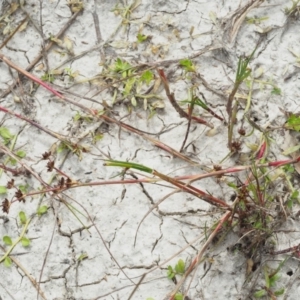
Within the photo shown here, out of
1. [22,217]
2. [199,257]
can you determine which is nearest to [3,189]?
[22,217]

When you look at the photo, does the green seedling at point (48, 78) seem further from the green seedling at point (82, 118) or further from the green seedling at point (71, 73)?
the green seedling at point (82, 118)

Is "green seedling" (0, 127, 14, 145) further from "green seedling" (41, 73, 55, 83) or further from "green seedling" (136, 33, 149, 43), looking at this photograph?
"green seedling" (136, 33, 149, 43)

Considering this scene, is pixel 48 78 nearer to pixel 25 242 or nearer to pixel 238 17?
pixel 25 242

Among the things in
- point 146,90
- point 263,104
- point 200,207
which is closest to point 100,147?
point 146,90

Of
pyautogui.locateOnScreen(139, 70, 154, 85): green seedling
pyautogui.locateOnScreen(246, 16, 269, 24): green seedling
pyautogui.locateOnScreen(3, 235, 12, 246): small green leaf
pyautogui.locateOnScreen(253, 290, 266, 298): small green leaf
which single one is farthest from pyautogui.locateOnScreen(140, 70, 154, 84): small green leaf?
pyautogui.locateOnScreen(253, 290, 266, 298): small green leaf

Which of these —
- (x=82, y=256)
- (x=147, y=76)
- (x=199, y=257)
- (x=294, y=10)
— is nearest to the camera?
(x=199, y=257)

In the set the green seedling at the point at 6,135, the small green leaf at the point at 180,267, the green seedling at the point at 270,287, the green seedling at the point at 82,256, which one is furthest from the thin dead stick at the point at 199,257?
the green seedling at the point at 6,135

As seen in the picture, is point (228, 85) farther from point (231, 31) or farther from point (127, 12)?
point (127, 12)

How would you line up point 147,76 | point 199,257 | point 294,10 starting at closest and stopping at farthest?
point 199,257, point 147,76, point 294,10
